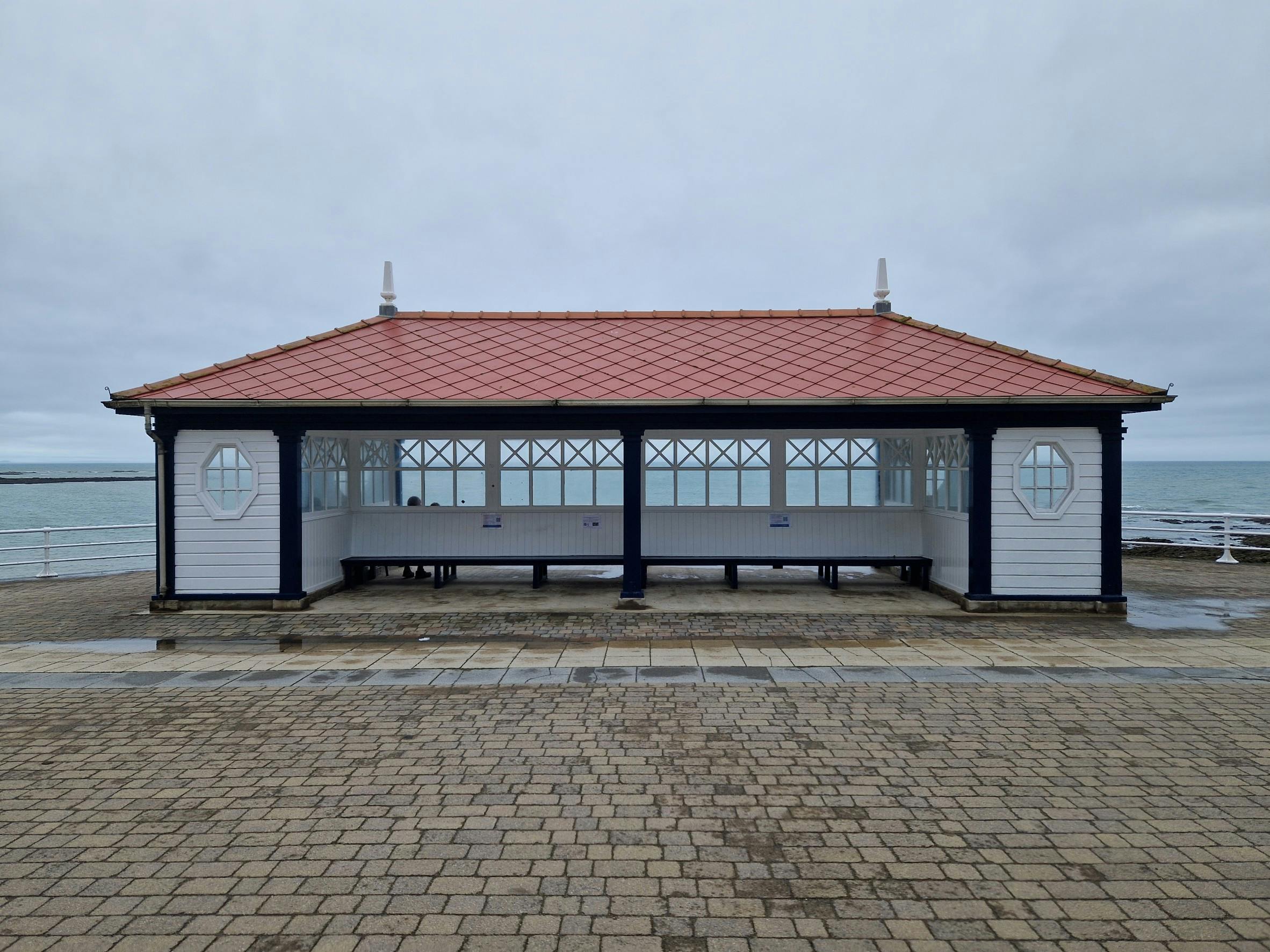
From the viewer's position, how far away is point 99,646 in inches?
324

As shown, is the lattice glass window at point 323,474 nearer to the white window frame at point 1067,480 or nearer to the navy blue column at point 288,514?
the navy blue column at point 288,514

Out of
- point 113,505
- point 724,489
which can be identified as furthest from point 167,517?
point 113,505

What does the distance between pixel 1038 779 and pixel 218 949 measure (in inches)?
177

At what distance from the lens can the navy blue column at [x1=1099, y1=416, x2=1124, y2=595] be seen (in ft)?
32.2

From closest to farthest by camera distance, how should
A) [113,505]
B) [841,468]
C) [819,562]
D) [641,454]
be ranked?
[641,454] < [819,562] < [841,468] < [113,505]

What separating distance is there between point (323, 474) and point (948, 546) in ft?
30.7

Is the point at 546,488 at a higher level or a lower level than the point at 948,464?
lower

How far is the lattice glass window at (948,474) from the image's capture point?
34.6ft

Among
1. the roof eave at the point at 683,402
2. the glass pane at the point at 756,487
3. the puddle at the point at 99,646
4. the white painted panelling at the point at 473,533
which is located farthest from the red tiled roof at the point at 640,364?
the puddle at the point at 99,646

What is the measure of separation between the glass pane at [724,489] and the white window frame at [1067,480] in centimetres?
420

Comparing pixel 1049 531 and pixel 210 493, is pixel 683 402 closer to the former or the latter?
pixel 1049 531

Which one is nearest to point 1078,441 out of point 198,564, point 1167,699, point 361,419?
point 1167,699

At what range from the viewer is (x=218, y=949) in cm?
304

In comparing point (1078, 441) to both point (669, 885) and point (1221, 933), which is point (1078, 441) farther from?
point (669, 885)
